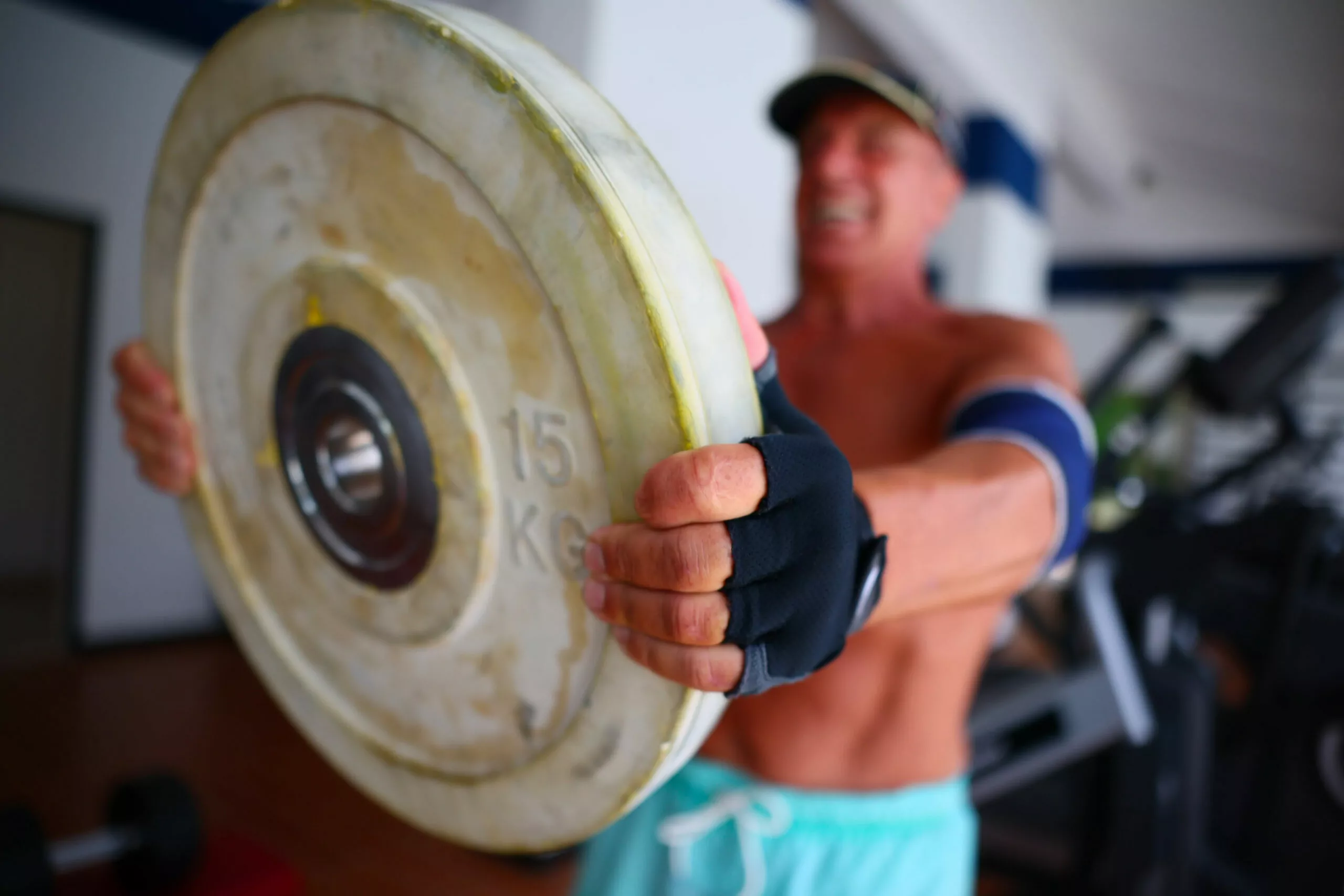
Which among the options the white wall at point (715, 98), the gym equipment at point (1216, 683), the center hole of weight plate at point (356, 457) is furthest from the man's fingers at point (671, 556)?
the gym equipment at point (1216, 683)

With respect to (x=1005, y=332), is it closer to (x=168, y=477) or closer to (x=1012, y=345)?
(x=1012, y=345)

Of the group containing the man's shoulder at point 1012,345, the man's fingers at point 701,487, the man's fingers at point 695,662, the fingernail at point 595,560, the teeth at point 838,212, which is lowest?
the man's fingers at point 695,662

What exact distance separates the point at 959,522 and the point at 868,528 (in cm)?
12

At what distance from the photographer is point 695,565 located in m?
0.33

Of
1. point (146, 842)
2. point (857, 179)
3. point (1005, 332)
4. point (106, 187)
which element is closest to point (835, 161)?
point (857, 179)

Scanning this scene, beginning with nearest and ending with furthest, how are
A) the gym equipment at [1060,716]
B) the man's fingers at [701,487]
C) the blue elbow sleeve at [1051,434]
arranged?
the man's fingers at [701,487]
the blue elbow sleeve at [1051,434]
the gym equipment at [1060,716]

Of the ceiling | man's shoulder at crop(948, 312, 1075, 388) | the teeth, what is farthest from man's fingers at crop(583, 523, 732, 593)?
the ceiling

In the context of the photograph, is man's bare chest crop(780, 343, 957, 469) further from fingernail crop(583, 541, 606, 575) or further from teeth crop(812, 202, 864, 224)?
fingernail crop(583, 541, 606, 575)

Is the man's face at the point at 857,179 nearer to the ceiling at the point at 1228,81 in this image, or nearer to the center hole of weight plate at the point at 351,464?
the center hole of weight plate at the point at 351,464

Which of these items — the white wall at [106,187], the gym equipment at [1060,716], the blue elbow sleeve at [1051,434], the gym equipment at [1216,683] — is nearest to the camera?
the blue elbow sleeve at [1051,434]

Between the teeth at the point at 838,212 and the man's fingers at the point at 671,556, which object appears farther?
the teeth at the point at 838,212

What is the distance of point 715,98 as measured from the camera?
134 centimetres

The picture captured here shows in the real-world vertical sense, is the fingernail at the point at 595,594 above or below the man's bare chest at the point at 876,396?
below

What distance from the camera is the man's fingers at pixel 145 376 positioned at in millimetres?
600
